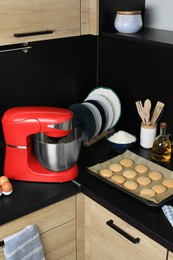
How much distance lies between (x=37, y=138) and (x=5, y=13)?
0.53m

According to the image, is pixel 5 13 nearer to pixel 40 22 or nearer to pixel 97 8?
pixel 40 22

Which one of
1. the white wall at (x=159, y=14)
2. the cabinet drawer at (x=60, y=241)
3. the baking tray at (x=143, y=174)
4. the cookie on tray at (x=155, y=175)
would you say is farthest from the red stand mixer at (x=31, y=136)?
the white wall at (x=159, y=14)

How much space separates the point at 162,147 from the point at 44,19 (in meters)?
0.80

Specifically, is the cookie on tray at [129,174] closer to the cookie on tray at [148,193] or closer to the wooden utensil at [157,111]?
the cookie on tray at [148,193]

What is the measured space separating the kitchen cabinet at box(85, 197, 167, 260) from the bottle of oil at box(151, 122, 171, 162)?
16.6 inches

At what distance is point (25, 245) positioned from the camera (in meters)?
1.59

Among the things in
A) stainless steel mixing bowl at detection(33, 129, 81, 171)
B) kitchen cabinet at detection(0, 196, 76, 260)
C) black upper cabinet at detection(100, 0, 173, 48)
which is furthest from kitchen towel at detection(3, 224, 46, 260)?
black upper cabinet at detection(100, 0, 173, 48)

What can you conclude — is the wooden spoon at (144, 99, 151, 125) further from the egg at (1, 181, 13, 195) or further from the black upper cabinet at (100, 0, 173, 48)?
the egg at (1, 181, 13, 195)

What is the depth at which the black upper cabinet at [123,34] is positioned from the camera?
1.82 meters

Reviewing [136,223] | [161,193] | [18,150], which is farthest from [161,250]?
[18,150]

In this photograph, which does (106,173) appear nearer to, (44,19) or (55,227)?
(55,227)

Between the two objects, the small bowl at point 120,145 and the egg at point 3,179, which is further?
the small bowl at point 120,145

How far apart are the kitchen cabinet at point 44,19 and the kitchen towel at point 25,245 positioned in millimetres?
768

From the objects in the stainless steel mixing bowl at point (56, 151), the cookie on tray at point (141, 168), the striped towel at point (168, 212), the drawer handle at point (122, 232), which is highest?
the stainless steel mixing bowl at point (56, 151)
